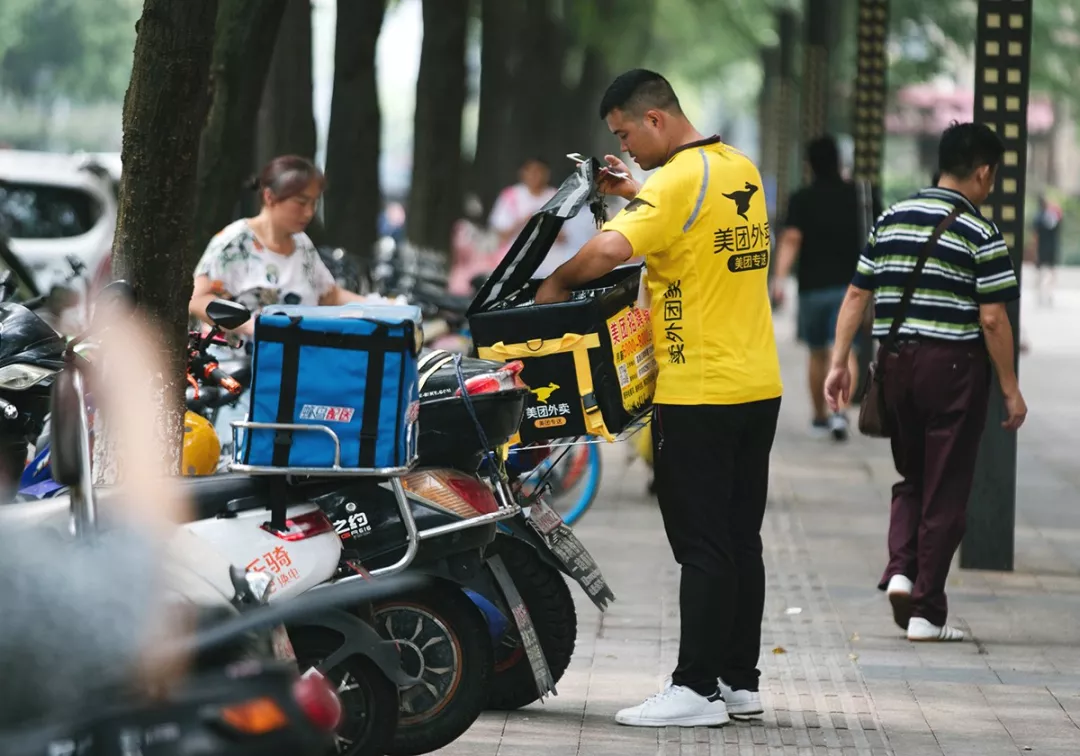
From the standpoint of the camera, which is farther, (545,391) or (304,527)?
(545,391)

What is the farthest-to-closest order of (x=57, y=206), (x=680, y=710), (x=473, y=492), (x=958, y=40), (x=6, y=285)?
(x=958, y=40) < (x=57, y=206) < (x=6, y=285) < (x=680, y=710) < (x=473, y=492)

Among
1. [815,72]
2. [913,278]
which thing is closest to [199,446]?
[913,278]

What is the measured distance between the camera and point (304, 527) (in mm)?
5496

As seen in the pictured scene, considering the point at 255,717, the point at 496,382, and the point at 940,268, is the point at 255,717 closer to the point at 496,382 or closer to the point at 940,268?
the point at 496,382

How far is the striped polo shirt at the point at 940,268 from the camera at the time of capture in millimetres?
7676

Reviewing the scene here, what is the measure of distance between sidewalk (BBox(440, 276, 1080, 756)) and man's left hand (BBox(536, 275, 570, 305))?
1318 mm

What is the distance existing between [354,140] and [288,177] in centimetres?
784

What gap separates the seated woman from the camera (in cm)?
819

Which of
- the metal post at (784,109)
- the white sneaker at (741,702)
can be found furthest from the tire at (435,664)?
the metal post at (784,109)

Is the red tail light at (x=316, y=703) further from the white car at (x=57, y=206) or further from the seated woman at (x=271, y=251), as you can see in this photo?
the white car at (x=57, y=206)

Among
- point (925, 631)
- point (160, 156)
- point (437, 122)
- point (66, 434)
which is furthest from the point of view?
point (437, 122)

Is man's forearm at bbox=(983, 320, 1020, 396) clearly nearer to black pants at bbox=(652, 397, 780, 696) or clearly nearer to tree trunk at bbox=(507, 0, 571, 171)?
black pants at bbox=(652, 397, 780, 696)

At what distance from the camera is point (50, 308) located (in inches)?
338

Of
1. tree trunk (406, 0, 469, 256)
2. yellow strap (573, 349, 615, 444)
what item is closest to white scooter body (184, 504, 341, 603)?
yellow strap (573, 349, 615, 444)
